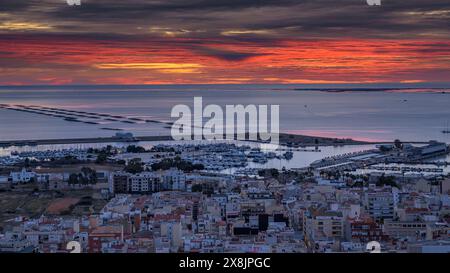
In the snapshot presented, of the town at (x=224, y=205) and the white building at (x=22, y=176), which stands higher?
the town at (x=224, y=205)

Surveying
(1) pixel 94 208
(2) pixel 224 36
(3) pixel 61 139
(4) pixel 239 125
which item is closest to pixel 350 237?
(2) pixel 224 36

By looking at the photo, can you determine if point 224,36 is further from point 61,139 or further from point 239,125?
point 239,125

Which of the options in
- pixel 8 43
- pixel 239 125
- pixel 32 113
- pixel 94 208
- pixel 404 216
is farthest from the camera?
pixel 32 113

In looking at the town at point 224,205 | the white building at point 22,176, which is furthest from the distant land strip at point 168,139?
the white building at point 22,176

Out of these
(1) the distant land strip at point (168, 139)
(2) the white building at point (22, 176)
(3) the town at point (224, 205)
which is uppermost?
(3) the town at point (224, 205)

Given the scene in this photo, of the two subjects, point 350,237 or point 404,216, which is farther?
point 404,216

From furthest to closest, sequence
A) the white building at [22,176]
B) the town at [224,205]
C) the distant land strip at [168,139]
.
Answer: the distant land strip at [168,139], the white building at [22,176], the town at [224,205]

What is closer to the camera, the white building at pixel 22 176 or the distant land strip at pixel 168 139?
the white building at pixel 22 176

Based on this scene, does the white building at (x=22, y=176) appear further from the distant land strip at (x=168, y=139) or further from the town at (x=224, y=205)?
the distant land strip at (x=168, y=139)
